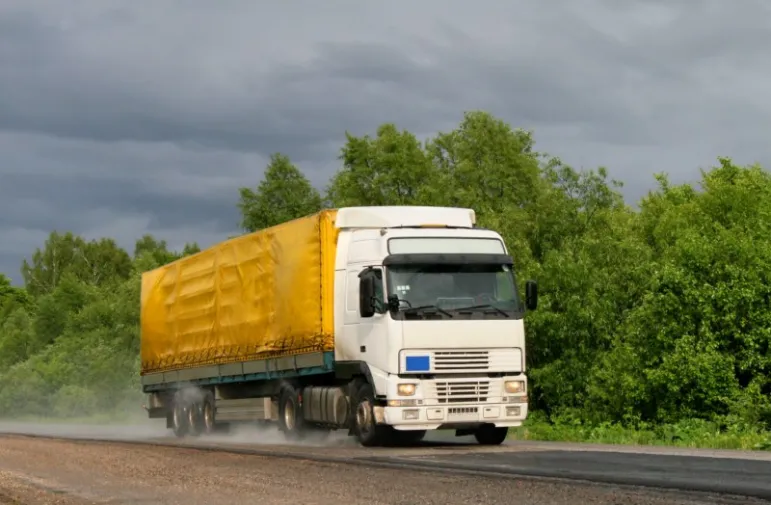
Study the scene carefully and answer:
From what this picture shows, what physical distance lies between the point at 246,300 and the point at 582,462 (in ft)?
38.6

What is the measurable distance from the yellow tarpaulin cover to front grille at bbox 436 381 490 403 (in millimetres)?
2566

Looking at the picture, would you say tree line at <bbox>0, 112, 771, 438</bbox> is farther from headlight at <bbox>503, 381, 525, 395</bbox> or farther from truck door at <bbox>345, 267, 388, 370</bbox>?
truck door at <bbox>345, 267, 388, 370</bbox>

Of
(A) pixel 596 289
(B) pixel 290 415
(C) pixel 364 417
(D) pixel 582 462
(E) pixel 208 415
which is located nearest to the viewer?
(D) pixel 582 462

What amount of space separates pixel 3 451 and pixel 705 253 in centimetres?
1712

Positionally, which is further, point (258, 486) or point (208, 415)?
point (208, 415)

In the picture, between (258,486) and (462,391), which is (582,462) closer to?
(258,486)

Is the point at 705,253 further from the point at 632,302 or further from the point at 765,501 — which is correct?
the point at 765,501

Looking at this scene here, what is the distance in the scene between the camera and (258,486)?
539 inches

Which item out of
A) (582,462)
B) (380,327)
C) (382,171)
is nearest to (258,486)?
(582,462)

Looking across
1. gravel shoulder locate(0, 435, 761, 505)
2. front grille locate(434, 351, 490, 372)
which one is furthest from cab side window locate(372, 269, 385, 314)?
gravel shoulder locate(0, 435, 761, 505)

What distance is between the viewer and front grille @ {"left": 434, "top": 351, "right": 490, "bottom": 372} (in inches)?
803

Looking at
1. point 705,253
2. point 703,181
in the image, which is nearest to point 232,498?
point 705,253

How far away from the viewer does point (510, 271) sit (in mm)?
21219

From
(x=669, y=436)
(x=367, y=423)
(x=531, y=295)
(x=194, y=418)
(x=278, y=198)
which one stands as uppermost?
(x=278, y=198)
